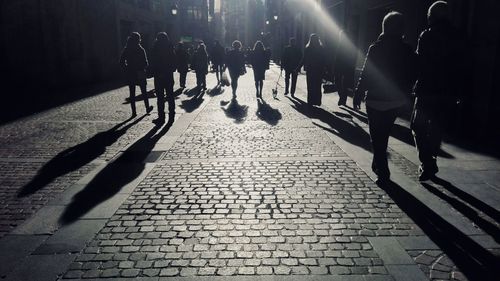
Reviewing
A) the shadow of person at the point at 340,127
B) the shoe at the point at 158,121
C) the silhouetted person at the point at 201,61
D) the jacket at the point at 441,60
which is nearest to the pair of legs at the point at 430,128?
the jacket at the point at 441,60

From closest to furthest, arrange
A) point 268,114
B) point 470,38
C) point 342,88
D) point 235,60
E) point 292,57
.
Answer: point 470,38
point 268,114
point 342,88
point 235,60
point 292,57

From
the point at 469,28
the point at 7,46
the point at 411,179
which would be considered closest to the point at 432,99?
the point at 411,179

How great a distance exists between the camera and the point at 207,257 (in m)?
3.32

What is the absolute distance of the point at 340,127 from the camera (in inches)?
351

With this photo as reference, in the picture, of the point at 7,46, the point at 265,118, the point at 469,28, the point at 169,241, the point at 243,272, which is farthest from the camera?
the point at 7,46

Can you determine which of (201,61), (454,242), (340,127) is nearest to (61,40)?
(201,61)

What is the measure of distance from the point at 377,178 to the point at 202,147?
3.16 m

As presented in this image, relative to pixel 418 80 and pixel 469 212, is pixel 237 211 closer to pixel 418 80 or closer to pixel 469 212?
pixel 469 212

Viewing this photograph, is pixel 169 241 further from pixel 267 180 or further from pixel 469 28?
pixel 469 28

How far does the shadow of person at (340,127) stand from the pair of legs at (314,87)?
0.27 meters

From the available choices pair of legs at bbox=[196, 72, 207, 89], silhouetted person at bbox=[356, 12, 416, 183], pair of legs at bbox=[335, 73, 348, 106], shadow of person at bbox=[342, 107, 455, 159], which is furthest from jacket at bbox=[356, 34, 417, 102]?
pair of legs at bbox=[196, 72, 207, 89]

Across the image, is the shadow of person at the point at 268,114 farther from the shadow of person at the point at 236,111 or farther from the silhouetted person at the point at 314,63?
the silhouetted person at the point at 314,63

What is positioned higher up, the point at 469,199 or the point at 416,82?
the point at 416,82

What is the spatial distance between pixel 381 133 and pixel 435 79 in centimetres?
95
